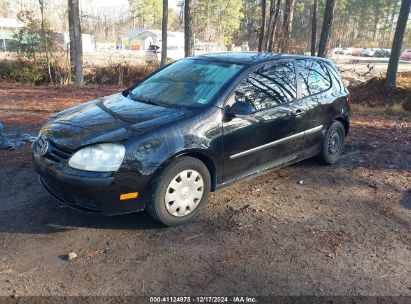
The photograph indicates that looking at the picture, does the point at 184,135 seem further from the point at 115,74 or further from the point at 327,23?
the point at 115,74

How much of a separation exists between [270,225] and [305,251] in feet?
1.76

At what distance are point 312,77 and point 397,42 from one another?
1163cm

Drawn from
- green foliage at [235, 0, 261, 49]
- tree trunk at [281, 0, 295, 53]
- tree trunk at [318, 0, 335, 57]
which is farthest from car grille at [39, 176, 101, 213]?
green foliage at [235, 0, 261, 49]

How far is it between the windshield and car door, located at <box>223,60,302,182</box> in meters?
0.26

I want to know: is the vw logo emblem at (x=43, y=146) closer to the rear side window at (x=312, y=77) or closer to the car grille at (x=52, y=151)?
the car grille at (x=52, y=151)

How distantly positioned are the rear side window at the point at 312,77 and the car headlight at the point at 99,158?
2751 millimetres

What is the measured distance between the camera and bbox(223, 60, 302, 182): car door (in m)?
4.09

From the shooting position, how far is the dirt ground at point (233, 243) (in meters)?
2.95

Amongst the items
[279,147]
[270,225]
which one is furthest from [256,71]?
[270,225]

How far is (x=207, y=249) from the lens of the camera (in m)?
3.42

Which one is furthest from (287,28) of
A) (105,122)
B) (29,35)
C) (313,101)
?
(105,122)

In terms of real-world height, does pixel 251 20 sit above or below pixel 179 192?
above

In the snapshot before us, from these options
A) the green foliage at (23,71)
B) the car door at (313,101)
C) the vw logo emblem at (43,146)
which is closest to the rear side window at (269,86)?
the car door at (313,101)

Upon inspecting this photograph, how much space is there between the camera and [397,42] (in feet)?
47.8
